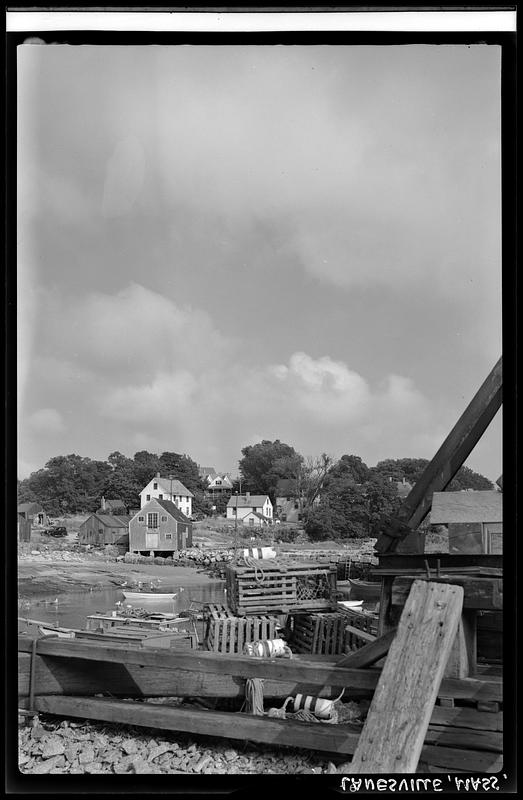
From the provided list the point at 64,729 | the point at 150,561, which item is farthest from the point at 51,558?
the point at 64,729

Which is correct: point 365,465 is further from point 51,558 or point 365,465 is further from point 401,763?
point 401,763

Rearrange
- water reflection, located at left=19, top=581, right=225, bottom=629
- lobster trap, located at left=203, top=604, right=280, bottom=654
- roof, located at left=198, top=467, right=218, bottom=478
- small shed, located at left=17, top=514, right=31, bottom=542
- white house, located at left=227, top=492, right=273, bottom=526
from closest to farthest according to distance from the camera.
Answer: small shed, located at left=17, top=514, right=31, bottom=542 → lobster trap, located at left=203, top=604, right=280, bottom=654 → water reflection, located at left=19, top=581, right=225, bottom=629 → white house, located at left=227, top=492, right=273, bottom=526 → roof, located at left=198, top=467, right=218, bottom=478

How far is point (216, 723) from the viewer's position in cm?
577

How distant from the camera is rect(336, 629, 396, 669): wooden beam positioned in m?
4.96

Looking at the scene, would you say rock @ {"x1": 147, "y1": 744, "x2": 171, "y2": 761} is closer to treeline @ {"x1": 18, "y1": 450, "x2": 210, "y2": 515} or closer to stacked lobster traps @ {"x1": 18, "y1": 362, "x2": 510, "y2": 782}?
stacked lobster traps @ {"x1": 18, "y1": 362, "x2": 510, "y2": 782}

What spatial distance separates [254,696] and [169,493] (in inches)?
3407

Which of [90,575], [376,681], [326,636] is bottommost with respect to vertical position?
[90,575]

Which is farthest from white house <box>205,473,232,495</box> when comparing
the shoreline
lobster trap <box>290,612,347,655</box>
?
lobster trap <box>290,612,347,655</box>

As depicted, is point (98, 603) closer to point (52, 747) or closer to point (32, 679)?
point (32, 679)

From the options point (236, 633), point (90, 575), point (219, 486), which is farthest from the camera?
point (219, 486)

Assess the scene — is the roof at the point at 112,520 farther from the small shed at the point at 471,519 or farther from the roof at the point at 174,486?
the small shed at the point at 471,519

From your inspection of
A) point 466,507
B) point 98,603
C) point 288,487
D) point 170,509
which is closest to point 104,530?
point 170,509

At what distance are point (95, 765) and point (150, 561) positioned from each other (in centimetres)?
8447

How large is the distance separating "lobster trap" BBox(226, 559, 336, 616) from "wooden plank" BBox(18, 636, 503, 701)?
1343cm
